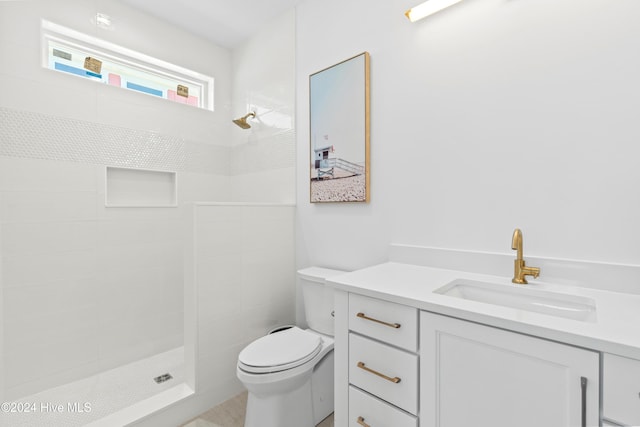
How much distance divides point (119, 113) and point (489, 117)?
2389mm

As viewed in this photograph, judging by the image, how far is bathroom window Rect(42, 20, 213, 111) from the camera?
Result: 6.33 ft

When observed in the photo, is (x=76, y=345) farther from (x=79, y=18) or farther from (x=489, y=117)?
(x=489, y=117)

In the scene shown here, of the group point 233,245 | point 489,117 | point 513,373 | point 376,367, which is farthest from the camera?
point 233,245

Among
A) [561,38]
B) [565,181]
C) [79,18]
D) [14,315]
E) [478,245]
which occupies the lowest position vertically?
[14,315]

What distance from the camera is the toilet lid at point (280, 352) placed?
54.9 inches

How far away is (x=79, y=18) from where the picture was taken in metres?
1.96

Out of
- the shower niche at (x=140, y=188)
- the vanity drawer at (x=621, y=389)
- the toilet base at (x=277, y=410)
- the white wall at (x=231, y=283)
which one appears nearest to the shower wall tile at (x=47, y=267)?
the shower niche at (x=140, y=188)

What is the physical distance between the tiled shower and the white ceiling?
9 centimetres

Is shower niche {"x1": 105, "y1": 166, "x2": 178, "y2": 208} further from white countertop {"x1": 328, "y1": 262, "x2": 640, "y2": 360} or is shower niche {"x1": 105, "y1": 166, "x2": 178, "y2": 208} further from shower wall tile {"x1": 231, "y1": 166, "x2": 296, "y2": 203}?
white countertop {"x1": 328, "y1": 262, "x2": 640, "y2": 360}

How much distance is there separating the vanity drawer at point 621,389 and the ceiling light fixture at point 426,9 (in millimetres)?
1521

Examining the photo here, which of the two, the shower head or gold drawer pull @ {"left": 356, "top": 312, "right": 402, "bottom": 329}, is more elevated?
the shower head

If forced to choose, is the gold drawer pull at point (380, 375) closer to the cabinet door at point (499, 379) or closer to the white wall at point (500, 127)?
the cabinet door at point (499, 379)

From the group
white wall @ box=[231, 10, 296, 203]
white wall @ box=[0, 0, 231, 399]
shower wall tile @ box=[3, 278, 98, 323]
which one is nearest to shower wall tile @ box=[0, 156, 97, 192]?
white wall @ box=[0, 0, 231, 399]

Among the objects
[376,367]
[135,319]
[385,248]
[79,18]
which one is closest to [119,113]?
[79,18]
